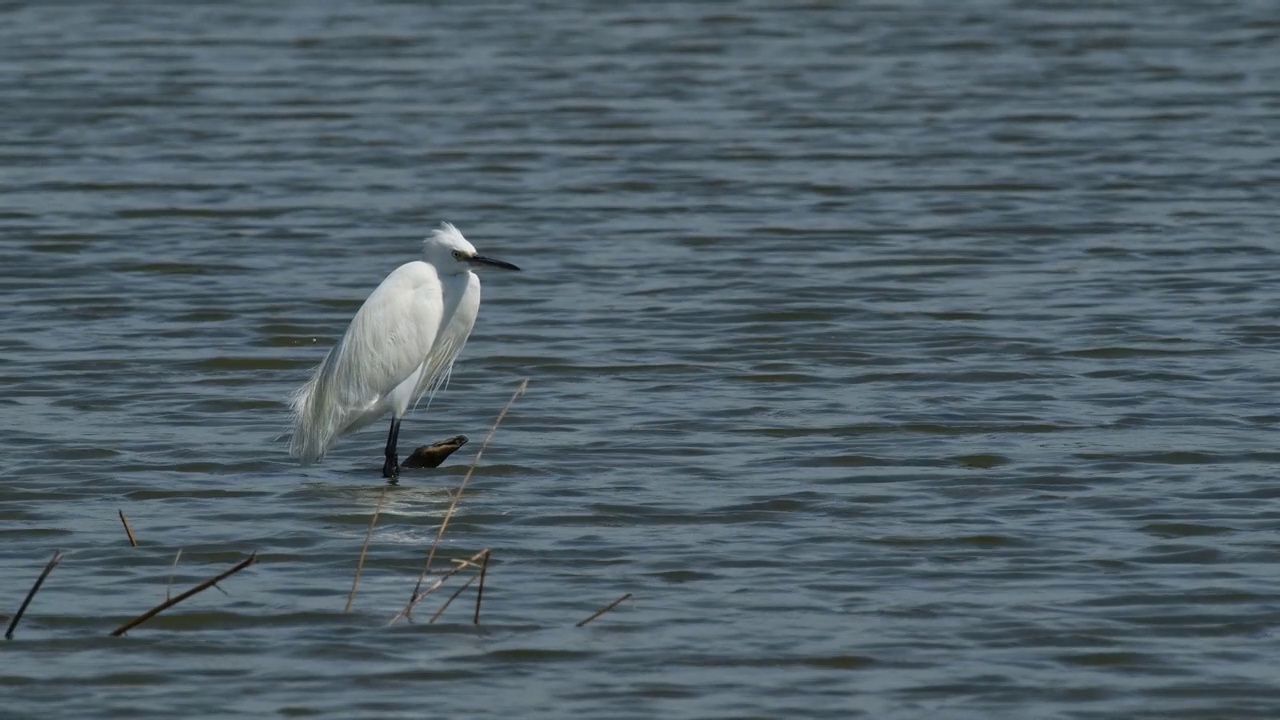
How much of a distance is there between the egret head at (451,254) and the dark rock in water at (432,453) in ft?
2.22

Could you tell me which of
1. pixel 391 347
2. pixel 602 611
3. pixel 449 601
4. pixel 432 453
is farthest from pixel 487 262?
pixel 602 611

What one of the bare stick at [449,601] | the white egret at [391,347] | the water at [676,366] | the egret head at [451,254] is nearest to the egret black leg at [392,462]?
the white egret at [391,347]

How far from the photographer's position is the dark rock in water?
8641 mm

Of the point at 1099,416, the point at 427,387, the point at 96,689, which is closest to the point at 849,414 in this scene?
the point at 1099,416

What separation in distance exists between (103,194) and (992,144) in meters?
6.25

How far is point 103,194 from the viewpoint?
14.8 meters

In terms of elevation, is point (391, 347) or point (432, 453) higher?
point (391, 347)

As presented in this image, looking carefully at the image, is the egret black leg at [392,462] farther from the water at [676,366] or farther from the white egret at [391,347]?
the water at [676,366]

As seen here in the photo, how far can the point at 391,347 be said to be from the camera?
8781mm

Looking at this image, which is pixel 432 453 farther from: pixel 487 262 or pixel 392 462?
pixel 487 262

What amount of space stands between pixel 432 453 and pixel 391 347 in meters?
0.46

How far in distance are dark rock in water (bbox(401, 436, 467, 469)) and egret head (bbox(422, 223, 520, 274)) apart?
68 centimetres

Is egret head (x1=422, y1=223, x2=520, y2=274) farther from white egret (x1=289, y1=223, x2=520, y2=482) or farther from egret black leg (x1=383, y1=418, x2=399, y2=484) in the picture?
egret black leg (x1=383, y1=418, x2=399, y2=484)

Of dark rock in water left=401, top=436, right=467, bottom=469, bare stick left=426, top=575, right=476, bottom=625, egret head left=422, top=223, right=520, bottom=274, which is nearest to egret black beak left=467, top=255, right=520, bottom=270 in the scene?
egret head left=422, top=223, right=520, bottom=274
